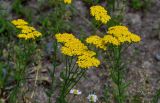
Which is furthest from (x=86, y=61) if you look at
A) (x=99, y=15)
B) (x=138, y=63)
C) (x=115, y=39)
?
(x=138, y=63)

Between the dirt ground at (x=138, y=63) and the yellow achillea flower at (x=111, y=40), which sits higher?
the yellow achillea flower at (x=111, y=40)

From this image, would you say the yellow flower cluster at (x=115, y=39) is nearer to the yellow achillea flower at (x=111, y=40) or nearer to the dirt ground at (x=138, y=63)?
the yellow achillea flower at (x=111, y=40)

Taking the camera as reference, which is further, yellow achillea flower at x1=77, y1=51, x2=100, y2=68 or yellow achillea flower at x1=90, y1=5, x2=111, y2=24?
yellow achillea flower at x1=90, y1=5, x2=111, y2=24

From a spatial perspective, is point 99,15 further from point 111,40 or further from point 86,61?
point 86,61

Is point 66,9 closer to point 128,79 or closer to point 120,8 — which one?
point 120,8

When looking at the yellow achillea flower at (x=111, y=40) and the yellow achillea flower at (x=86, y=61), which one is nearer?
the yellow achillea flower at (x=86, y=61)

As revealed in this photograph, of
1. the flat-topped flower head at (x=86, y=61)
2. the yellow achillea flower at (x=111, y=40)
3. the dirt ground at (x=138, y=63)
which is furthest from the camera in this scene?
the dirt ground at (x=138, y=63)

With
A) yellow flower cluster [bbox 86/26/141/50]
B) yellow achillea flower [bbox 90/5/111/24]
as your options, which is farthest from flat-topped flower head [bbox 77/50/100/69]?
yellow achillea flower [bbox 90/5/111/24]

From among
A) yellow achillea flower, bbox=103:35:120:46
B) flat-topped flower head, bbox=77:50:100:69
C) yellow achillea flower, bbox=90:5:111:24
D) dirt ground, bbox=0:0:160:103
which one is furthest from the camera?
dirt ground, bbox=0:0:160:103

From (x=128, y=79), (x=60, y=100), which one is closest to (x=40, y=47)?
(x=128, y=79)

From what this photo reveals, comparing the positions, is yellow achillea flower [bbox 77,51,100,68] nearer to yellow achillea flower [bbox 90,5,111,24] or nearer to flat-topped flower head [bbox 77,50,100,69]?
flat-topped flower head [bbox 77,50,100,69]

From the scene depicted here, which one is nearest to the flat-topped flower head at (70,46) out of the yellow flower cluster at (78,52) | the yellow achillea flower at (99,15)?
the yellow flower cluster at (78,52)

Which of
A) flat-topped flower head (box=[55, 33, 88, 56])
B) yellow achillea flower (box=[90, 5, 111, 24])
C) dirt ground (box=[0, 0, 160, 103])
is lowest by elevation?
dirt ground (box=[0, 0, 160, 103])
